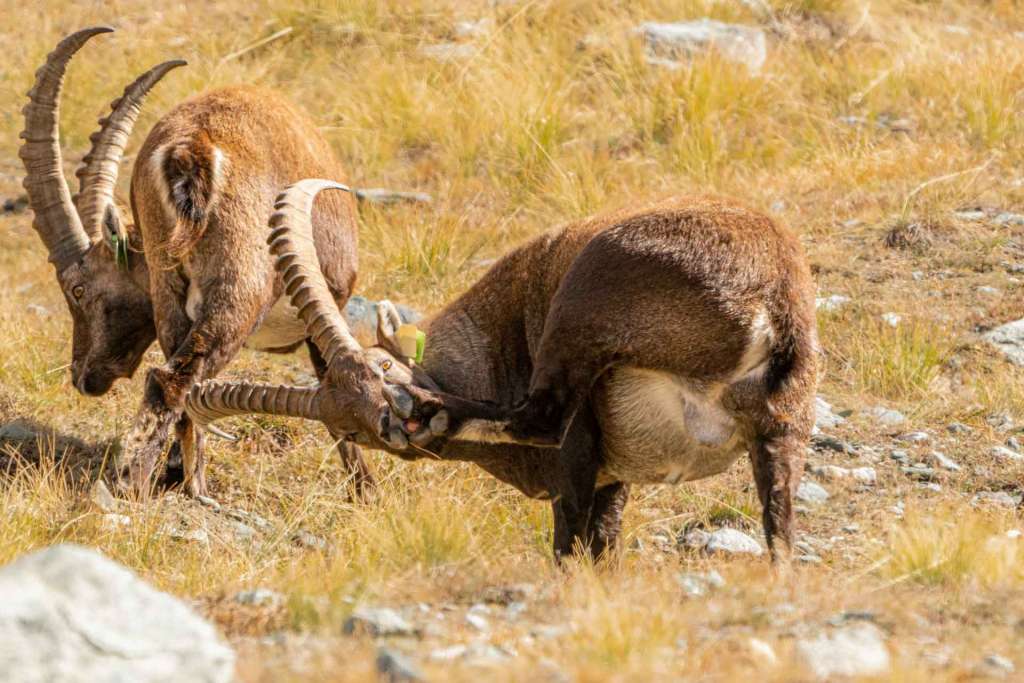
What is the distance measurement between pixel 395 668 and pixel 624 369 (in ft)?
6.44

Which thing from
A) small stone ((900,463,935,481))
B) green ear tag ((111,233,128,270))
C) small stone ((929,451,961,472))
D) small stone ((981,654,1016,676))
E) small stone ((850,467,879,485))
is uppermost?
green ear tag ((111,233,128,270))

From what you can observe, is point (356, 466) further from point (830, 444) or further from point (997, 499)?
point (997, 499)

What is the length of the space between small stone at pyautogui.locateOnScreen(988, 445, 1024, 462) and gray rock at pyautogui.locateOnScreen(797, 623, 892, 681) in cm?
301

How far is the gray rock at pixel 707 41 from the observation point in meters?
11.6

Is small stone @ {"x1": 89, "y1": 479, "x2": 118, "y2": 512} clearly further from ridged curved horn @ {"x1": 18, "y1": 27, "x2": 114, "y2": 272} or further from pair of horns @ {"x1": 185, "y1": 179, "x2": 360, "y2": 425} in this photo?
ridged curved horn @ {"x1": 18, "y1": 27, "x2": 114, "y2": 272}

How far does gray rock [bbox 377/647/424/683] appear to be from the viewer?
11.4 ft

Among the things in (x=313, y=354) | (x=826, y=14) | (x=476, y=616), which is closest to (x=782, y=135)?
(x=826, y=14)

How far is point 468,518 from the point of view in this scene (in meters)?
5.87

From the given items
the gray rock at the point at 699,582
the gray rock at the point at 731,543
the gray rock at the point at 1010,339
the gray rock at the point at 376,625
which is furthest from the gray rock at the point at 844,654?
the gray rock at the point at 1010,339

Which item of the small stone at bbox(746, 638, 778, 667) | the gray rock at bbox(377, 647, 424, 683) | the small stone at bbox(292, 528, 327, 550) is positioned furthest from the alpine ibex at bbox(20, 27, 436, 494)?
→ the small stone at bbox(746, 638, 778, 667)

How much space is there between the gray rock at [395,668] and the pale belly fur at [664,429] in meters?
1.82

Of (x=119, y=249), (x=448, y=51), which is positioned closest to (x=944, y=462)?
(x=119, y=249)

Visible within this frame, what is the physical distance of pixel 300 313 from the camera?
5.55 metres

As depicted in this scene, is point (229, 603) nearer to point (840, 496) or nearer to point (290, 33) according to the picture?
point (840, 496)
